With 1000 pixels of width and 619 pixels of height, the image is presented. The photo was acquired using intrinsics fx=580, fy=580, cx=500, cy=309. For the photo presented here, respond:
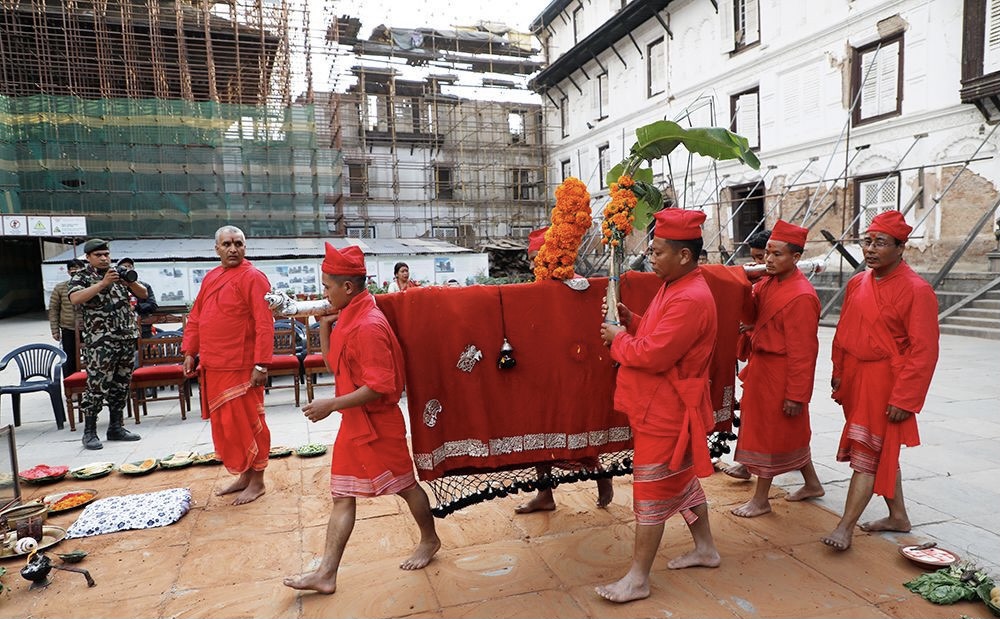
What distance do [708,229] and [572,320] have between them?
17.3m

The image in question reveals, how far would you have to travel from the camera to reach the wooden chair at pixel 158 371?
622 centimetres

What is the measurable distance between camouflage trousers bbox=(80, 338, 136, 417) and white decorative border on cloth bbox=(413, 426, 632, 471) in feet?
13.7

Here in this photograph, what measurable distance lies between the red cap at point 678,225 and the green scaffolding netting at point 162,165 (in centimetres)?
1987

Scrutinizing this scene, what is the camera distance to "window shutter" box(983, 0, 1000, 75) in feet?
36.5

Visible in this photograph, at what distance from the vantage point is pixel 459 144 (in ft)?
88.8

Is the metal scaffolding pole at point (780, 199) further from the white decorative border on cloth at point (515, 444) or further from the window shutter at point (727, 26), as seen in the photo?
the white decorative border on cloth at point (515, 444)

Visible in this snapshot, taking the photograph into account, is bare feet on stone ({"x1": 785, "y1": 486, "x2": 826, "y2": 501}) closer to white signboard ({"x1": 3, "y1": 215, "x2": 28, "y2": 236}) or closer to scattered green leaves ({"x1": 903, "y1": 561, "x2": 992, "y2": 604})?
scattered green leaves ({"x1": 903, "y1": 561, "x2": 992, "y2": 604})

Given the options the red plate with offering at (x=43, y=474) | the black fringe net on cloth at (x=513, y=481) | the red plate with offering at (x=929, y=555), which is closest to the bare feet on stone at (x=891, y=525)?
the red plate with offering at (x=929, y=555)

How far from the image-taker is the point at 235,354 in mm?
3953

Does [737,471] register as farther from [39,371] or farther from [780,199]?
[780,199]

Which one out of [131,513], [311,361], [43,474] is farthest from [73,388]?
[131,513]

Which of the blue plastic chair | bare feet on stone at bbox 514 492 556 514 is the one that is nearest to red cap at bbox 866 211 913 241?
bare feet on stone at bbox 514 492 556 514

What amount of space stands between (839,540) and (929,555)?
1.24ft

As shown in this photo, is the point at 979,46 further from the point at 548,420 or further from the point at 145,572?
the point at 145,572
